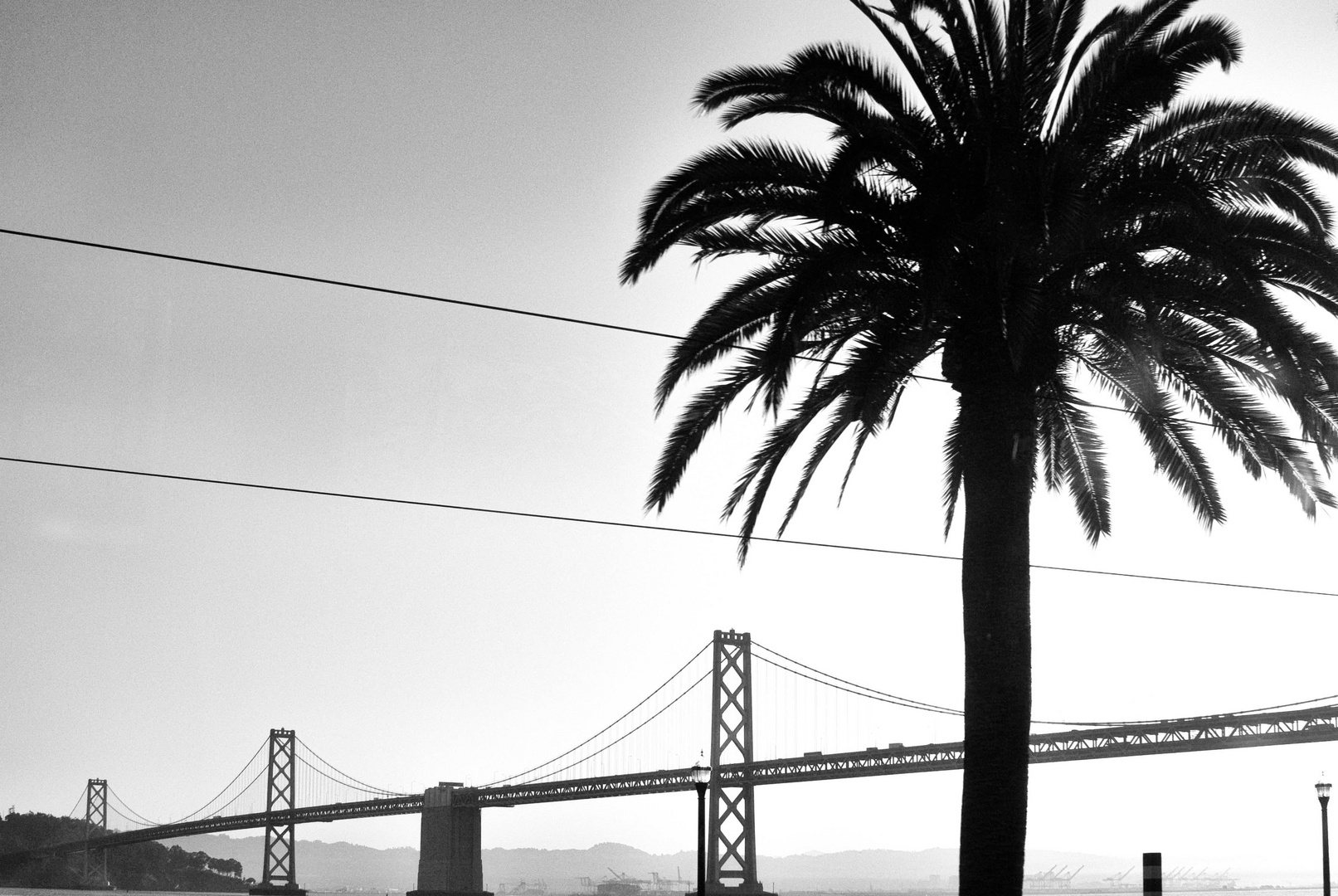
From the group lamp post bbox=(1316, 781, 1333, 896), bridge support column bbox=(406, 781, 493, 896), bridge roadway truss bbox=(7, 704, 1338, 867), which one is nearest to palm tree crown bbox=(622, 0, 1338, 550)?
lamp post bbox=(1316, 781, 1333, 896)

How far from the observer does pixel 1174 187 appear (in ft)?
40.7

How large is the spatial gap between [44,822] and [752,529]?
7655cm

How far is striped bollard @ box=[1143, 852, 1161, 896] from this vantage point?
13914 mm

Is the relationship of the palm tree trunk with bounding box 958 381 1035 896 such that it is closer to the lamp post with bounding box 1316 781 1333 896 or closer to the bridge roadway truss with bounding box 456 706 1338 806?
the lamp post with bounding box 1316 781 1333 896

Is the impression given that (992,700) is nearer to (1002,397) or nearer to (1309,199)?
(1002,397)

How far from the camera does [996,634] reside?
500 inches

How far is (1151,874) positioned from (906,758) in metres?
42.6

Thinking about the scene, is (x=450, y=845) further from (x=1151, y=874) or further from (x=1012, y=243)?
(x=1012, y=243)

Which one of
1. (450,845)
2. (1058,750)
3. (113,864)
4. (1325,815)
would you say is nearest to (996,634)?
(1325,815)

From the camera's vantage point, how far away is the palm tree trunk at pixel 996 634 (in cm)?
1234

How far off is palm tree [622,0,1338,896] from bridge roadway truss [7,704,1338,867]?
33.5 meters

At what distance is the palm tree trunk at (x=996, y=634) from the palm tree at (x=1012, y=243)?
20 millimetres

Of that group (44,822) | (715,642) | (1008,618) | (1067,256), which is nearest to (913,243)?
(1067,256)

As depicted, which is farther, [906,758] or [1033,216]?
[906,758]
